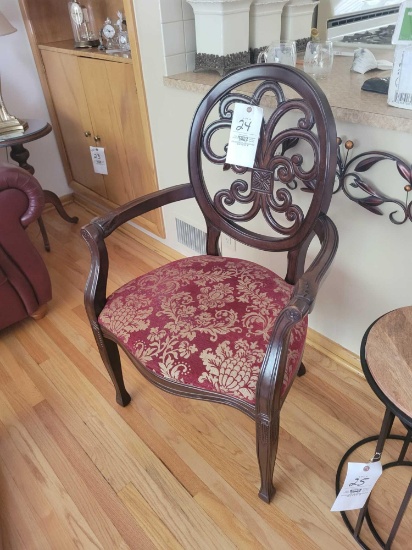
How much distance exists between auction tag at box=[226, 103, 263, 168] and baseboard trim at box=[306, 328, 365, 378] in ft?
2.43

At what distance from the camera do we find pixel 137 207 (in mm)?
1165

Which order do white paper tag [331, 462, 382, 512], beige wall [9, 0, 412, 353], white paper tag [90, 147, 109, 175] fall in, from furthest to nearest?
1. white paper tag [90, 147, 109, 175]
2. beige wall [9, 0, 412, 353]
3. white paper tag [331, 462, 382, 512]

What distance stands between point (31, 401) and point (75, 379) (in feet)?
0.53

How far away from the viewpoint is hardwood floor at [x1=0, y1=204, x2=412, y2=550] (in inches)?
41.9

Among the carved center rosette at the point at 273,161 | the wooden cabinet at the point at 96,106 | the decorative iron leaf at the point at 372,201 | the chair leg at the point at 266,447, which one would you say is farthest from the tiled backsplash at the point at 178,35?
the chair leg at the point at 266,447

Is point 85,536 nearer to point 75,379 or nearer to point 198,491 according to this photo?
point 198,491

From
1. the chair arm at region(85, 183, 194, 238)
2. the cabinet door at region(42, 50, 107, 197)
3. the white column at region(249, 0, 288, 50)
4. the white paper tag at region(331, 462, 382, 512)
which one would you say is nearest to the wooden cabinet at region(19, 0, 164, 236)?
the cabinet door at region(42, 50, 107, 197)

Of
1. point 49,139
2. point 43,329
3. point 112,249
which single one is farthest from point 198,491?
point 49,139

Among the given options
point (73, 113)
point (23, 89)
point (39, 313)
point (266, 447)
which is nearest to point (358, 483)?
point (266, 447)

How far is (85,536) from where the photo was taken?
3.52 ft

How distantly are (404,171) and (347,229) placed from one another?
0.89ft

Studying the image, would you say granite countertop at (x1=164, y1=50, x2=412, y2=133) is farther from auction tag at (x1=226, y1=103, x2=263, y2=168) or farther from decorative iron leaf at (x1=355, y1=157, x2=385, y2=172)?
auction tag at (x1=226, y1=103, x2=263, y2=168)

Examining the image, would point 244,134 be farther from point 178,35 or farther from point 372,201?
point 178,35

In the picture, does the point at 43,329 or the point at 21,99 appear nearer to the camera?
the point at 43,329
